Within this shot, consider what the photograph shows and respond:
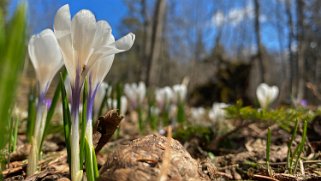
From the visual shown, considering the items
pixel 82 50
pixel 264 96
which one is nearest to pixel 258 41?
pixel 264 96

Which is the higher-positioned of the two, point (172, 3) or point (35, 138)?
point (172, 3)

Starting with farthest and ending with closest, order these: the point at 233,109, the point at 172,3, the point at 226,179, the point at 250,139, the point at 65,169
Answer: the point at 172,3 < the point at 250,139 < the point at 233,109 < the point at 65,169 < the point at 226,179

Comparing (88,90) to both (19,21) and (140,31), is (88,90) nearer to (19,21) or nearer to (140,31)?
(19,21)

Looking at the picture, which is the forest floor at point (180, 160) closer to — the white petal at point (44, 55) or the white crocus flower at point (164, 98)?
the white petal at point (44, 55)

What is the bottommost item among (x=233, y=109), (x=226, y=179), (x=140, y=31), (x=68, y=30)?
(x=226, y=179)

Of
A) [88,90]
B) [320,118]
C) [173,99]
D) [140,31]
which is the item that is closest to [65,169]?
[88,90]

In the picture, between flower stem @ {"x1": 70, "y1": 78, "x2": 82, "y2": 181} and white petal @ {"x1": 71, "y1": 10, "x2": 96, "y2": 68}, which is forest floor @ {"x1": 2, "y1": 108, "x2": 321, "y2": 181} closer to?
flower stem @ {"x1": 70, "y1": 78, "x2": 82, "y2": 181}

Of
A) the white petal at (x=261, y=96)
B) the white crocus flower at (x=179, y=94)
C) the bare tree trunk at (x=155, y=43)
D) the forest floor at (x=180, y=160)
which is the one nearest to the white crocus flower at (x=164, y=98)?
the white crocus flower at (x=179, y=94)

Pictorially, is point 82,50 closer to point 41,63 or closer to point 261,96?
point 41,63
